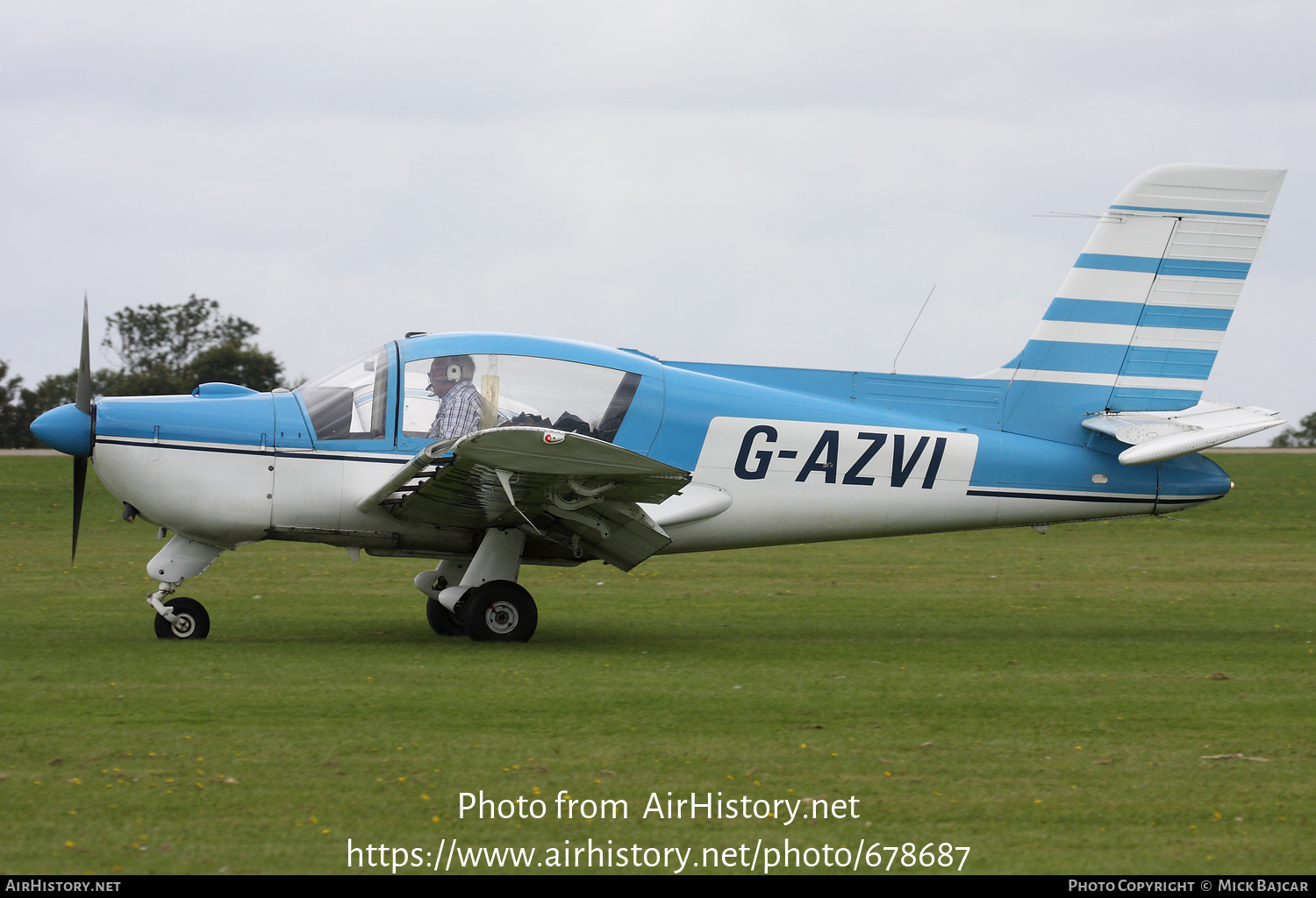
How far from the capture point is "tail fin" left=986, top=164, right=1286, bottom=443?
1027 centimetres

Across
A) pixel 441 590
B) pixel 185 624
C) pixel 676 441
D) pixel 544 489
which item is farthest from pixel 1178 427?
pixel 185 624

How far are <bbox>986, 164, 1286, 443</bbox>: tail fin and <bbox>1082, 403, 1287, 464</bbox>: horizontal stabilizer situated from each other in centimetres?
13

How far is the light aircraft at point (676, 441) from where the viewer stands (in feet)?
29.1

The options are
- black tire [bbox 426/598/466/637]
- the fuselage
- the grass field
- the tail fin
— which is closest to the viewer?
the grass field

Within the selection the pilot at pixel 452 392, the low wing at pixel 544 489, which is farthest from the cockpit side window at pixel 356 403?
the low wing at pixel 544 489

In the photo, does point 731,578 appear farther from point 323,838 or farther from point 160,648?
point 323,838

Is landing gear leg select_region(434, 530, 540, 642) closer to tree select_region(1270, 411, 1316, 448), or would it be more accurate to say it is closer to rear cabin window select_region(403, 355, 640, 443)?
rear cabin window select_region(403, 355, 640, 443)

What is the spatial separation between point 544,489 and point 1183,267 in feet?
18.9

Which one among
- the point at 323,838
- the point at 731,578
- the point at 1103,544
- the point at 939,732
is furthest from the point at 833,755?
the point at 1103,544

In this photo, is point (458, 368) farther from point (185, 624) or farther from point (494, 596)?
point (185, 624)

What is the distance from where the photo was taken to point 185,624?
9078mm

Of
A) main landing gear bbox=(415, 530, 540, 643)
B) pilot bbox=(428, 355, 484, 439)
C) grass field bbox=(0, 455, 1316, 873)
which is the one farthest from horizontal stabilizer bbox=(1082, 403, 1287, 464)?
pilot bbox=(428, 355, 484, 439)

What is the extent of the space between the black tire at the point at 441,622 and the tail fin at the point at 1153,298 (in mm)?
4883

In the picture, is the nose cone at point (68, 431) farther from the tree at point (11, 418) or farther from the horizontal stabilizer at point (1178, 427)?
the tree at point (11, 418)
